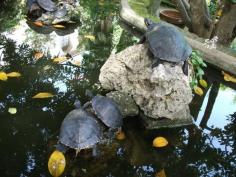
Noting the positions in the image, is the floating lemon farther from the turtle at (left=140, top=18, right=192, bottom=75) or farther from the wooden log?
the wooden log

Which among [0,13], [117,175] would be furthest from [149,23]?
[0,13]

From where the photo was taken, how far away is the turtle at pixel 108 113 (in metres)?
4.55

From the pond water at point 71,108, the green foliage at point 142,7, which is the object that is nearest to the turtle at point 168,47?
the pond water at point 71,108

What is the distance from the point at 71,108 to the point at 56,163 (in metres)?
1.28

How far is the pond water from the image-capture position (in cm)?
416

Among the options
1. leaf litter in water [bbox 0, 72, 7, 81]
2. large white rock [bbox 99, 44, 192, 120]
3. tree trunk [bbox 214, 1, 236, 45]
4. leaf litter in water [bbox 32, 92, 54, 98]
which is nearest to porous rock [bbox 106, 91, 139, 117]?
large white rock [bbox 99, 44, 192, 120]

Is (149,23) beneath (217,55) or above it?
above

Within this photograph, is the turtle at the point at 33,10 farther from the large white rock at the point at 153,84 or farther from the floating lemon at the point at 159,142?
the floating lemon at the point at 159,142

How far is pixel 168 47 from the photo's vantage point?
198 inches

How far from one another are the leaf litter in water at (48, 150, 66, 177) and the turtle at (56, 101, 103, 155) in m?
0.08

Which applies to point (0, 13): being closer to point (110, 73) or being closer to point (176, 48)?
point (110, 73)

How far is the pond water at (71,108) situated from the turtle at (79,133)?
0.66 ft

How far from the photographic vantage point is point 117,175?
4070mm

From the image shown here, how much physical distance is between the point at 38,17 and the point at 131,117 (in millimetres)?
4600
